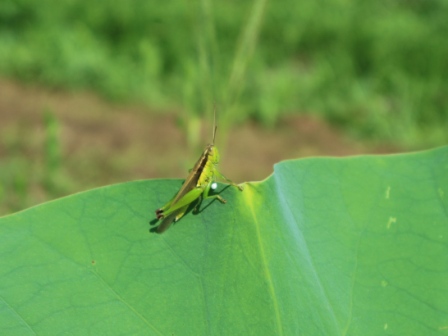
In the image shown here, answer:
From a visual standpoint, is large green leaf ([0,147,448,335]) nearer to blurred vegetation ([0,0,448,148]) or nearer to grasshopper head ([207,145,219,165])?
grasshopper head ([207,145,219,165])

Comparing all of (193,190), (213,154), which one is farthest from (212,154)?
(193,190)

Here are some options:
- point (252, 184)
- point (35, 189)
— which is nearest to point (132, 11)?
point (35, 189)

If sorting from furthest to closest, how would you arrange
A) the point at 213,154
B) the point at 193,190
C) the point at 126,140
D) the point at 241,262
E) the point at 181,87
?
the point at 126,140, the point at 181,87, the point at 213,154, the point at 193,190, the point at 241,262

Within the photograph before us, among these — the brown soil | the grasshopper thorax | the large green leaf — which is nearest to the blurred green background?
the brown soil

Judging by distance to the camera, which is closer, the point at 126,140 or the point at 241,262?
the point at 241,262

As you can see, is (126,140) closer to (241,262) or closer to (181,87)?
(181,87)

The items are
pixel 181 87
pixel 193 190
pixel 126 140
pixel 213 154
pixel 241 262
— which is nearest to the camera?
pixel 241 262

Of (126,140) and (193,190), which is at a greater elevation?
(126,140)

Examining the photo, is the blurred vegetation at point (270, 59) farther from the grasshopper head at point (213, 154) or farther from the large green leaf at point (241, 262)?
the large green leaf at point (241, 262)
